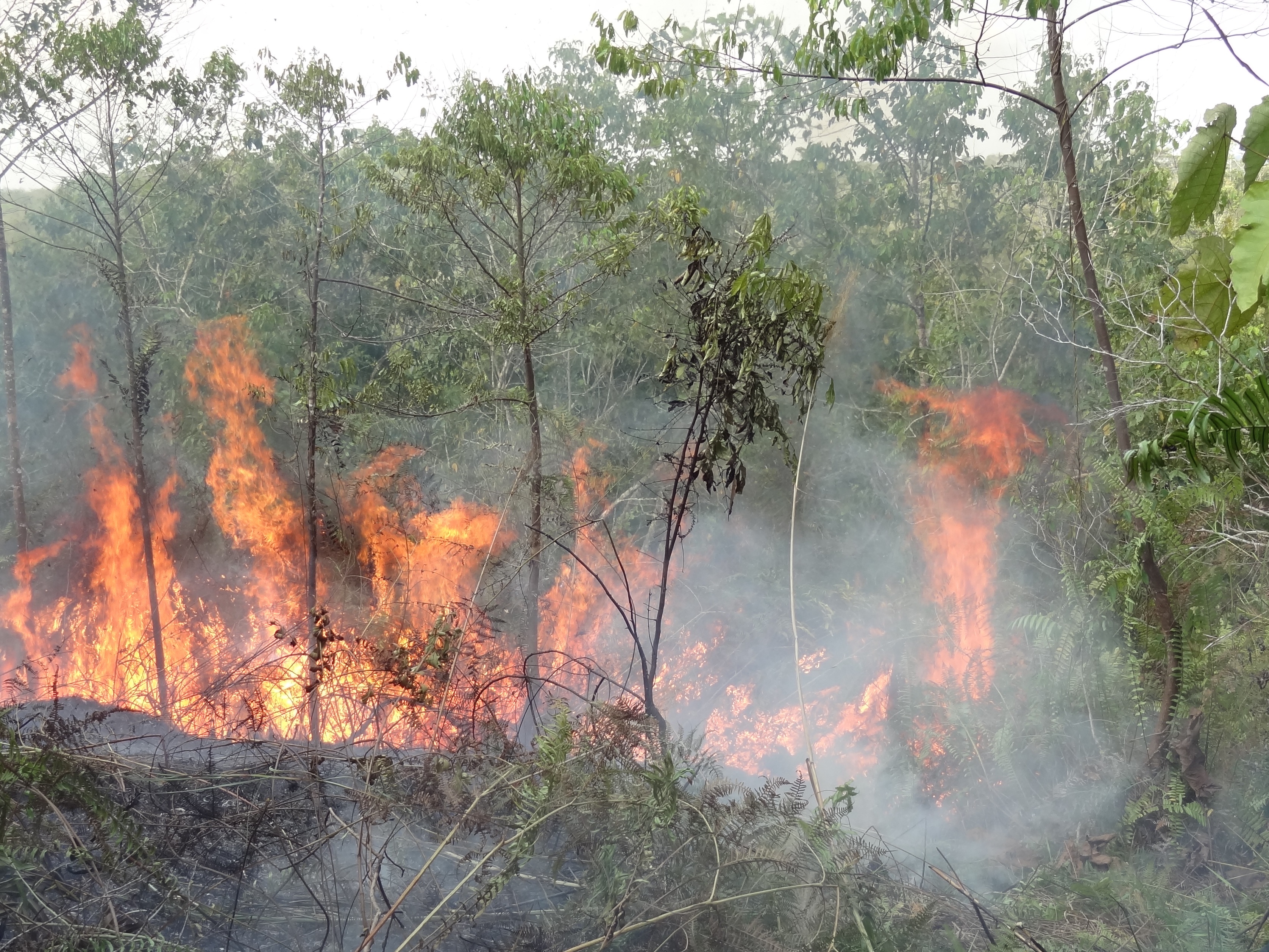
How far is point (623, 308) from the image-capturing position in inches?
551

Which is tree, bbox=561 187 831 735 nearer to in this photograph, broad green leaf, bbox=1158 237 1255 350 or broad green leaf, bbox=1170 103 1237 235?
broad green leaf, bbox=1158 237 1255 350

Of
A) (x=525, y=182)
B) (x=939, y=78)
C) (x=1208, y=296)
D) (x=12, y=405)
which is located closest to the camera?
(x=1208, y=296)

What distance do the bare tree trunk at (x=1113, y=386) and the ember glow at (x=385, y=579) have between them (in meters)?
2.66

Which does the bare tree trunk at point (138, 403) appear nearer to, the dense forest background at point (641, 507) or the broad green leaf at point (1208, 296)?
the dense forest background at point (641, 507)

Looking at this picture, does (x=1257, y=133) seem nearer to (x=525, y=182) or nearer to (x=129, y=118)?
(x=525, y=182)

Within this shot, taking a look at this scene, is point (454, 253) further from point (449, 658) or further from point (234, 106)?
point (449, 658)

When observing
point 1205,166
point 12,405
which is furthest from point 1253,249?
point 12,405

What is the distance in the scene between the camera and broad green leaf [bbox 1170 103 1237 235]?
269 centimetres

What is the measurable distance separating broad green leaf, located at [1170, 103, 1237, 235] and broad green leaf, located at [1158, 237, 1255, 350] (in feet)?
1.10

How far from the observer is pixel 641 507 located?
13.2 meters

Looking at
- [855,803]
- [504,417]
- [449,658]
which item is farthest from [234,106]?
[855,803]

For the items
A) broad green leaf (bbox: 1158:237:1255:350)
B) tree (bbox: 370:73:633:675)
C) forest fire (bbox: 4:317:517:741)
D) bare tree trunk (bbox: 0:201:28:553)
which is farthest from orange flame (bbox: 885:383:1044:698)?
bare tree trunk (bbox: 0:201:28:553)

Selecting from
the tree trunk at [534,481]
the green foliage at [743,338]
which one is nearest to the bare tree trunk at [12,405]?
the tree trunk at [534,481]

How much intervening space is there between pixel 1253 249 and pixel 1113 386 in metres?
3.98
